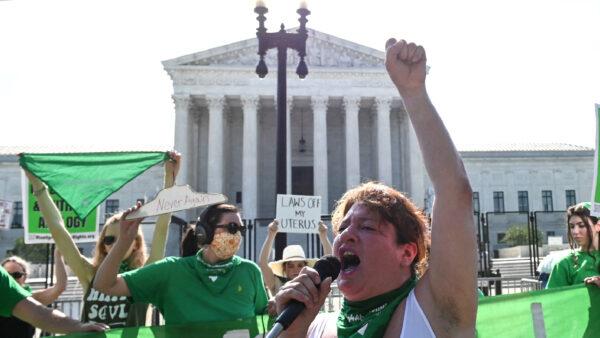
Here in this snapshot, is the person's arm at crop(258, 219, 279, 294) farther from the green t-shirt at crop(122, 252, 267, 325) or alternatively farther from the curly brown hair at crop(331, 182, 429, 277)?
the curly brown hair at crop(331, 182, 429, 277)

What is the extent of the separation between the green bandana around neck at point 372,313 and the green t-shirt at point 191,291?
1.92 meters

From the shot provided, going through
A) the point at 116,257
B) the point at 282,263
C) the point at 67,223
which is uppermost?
the point at 67,223

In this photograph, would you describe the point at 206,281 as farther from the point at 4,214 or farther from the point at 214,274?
the point at 4,214

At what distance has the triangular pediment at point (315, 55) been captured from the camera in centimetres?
4572

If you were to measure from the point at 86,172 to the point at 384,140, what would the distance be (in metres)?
42.3

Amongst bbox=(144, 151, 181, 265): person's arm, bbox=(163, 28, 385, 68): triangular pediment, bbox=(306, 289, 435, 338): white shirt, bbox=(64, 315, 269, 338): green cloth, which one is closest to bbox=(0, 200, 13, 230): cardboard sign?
bbox=(144, 151, 181, 265): person's arm

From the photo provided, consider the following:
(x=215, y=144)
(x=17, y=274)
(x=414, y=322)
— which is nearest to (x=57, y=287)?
(x=17, y=274)

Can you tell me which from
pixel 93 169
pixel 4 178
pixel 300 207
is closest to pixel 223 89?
pixel 4 178

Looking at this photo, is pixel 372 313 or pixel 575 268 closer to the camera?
pixel 372 313

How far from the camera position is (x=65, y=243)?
4.09 m

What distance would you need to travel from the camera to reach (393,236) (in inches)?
76.5

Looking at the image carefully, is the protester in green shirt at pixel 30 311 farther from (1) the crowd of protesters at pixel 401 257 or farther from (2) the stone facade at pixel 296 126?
(2) the stone facade at pixel 296 126

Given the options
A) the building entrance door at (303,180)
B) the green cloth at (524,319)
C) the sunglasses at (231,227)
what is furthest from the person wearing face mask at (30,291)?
the building entrance door at (303,180)

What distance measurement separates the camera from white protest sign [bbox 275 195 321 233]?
873cm
